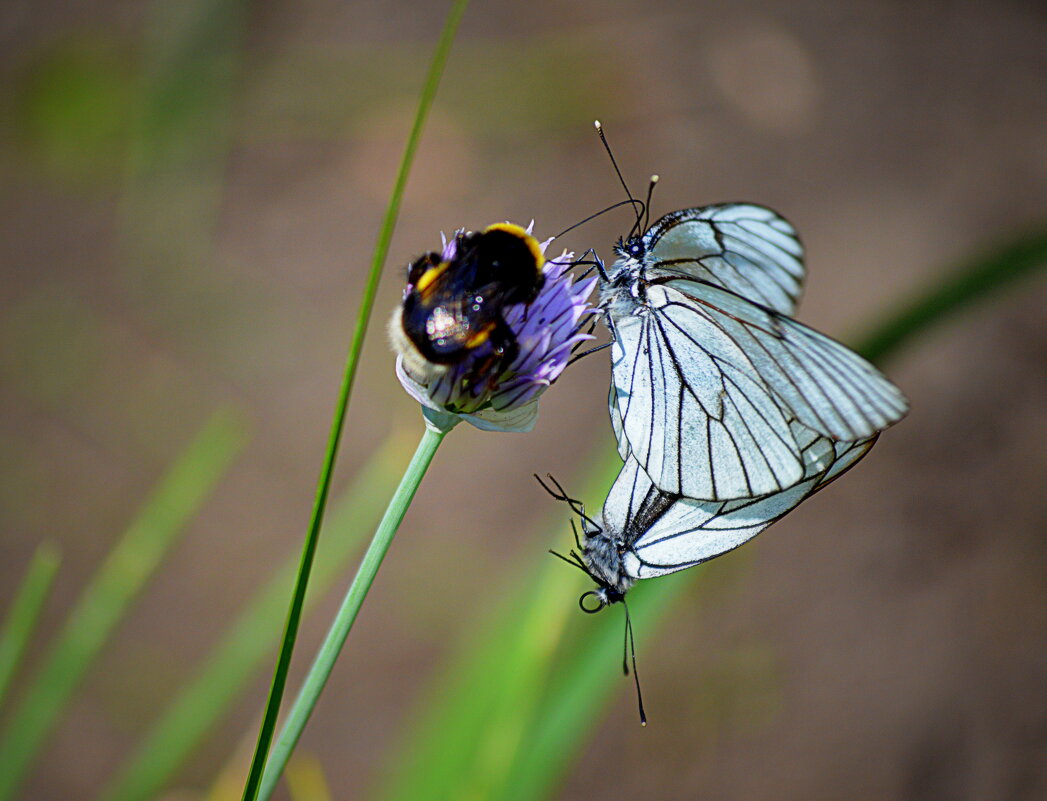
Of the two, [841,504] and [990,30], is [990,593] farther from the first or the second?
[990,30]

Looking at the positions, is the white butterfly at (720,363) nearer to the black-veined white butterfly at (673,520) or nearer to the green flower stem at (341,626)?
the black-veined white butterfly at (673,520)

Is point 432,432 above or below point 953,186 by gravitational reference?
below

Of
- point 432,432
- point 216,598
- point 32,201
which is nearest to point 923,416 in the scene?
point 216,598

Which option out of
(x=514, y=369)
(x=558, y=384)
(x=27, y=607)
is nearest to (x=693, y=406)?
(x=514, y=369)

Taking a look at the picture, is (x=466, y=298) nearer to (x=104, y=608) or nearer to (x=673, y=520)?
(x=673, y=520)

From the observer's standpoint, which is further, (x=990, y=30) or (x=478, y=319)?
(x=990, y=30)

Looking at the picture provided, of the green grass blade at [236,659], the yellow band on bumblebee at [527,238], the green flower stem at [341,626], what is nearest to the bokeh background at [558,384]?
the green grass blade at [236,659]

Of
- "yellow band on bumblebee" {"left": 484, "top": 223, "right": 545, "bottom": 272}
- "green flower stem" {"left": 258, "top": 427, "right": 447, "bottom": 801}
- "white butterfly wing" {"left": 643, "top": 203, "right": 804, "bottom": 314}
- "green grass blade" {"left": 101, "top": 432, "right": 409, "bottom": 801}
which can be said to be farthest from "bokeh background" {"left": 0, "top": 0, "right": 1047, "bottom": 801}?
"green flower stem" {"left": 258, "top": 427, "right": 447, "bottom": 801}

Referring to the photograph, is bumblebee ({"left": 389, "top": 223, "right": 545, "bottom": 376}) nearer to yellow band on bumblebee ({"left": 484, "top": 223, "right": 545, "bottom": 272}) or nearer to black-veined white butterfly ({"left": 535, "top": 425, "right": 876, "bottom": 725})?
yellow band on bumblebee ({"left": 484, "top": 223, "right": 545, "bottom": 272})
